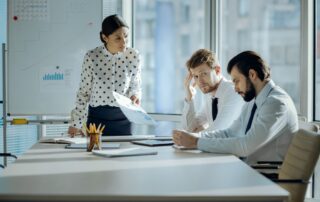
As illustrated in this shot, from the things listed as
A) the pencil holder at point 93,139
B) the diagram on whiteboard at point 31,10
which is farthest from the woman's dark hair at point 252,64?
the diagram on whiteboard at point 31,10

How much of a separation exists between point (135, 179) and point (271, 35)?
9.03 feet

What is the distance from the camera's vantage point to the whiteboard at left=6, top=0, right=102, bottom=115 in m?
4.62

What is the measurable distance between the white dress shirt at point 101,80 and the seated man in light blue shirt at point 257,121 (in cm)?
99

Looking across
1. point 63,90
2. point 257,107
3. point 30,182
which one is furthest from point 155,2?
point 30,182

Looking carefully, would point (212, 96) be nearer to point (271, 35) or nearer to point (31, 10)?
point (271, 35)

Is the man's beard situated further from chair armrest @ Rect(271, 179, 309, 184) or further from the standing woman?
the standing woman

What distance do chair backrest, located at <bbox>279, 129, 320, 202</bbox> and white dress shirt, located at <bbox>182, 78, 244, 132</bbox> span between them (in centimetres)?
91

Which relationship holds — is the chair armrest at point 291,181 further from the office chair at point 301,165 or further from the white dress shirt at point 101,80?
the white dress shirt at point 101,80

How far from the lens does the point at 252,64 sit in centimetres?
277

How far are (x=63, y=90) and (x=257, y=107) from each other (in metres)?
2.39

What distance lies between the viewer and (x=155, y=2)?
5.09m

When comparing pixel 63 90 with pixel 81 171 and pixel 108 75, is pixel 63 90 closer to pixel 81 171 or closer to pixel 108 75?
pixel 108 75

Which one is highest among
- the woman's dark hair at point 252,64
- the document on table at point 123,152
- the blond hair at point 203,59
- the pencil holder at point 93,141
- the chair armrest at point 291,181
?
the blond hair at point 203,59

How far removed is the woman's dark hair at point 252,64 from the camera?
2.75 meters
